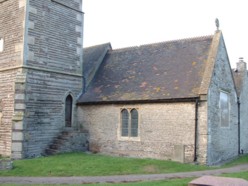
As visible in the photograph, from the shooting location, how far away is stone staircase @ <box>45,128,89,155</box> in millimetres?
18595

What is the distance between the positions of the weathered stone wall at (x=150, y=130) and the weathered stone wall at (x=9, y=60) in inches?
190

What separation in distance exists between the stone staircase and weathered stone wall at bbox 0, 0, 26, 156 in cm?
259

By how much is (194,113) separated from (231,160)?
531cm

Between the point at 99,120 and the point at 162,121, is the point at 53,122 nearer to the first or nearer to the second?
the point at 99,120

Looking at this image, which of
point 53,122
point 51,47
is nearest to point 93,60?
point 51,47

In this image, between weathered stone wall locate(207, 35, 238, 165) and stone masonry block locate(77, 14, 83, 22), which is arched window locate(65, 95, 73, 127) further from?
weathered stone wall locate(207, 35, 238, 165)

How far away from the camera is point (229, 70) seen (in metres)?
20.7

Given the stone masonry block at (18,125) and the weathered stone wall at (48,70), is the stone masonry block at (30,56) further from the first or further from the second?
the stone masonry block at (18,125)

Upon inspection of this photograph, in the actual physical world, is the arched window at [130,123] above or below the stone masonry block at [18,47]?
below

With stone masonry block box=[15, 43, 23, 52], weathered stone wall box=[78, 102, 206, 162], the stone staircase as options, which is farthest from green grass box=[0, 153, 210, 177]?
stone masonry block box=[15, 43, 23, 52]

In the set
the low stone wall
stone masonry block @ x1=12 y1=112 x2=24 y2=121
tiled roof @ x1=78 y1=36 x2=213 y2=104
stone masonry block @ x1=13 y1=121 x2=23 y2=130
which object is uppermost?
tiled roof @ x1=78 y1=36 x2=213 y2=104

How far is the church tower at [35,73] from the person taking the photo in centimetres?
1756

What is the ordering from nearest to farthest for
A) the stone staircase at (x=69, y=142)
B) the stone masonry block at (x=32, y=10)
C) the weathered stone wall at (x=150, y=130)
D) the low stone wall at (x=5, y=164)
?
the low stone wall at (x=5, y=164)
the weathered stone wall at (x=150, y=130)
the stone masonry block at (x=32, y=10)
the stone staircase at (x=69, y=142)

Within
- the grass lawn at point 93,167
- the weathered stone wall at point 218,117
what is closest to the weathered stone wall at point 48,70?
the grass lawn at point 93,167
